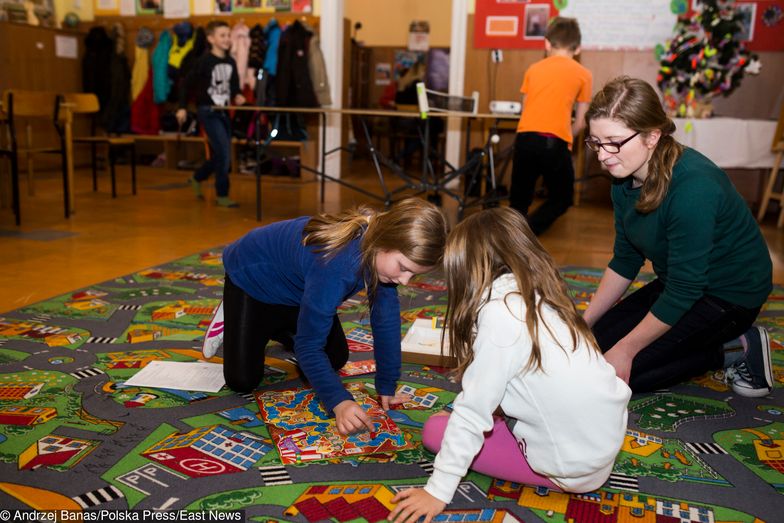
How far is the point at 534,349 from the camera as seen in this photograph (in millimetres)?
1223

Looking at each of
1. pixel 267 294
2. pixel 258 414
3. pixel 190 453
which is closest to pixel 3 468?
pixel 190 453

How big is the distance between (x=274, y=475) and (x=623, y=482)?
774 millimetres

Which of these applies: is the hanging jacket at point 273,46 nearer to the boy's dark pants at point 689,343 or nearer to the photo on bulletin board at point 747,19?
the photo on bulletin board at point 747,19

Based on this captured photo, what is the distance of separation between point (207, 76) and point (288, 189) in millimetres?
1469

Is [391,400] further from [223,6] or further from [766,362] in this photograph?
[223,6]

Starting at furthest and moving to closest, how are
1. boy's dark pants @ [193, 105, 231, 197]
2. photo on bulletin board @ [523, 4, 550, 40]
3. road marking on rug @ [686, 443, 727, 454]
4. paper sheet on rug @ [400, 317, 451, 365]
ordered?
photo on bulletin board @ [523, 4, 550, 40], boy's dark pants @ [193, 105, 231, 197], paper sheet on rug @ [400, 317, 451, 365], road marking on rug @ [686, 443, 727, 454]

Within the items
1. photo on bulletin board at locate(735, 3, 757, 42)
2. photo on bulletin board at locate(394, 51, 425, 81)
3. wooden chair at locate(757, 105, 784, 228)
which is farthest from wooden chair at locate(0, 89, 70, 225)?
photo on bulletin board at locate(394, 51, 425, 81)

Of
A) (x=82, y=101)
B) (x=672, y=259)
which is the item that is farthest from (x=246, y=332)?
(x=82, y=101)

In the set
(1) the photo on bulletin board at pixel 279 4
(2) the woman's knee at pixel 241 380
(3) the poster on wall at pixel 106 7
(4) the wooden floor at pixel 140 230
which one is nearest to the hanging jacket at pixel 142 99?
(3) the poster on wall at pixel 106 7

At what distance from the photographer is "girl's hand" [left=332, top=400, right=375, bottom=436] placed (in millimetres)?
1491

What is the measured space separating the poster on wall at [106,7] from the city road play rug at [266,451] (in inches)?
251

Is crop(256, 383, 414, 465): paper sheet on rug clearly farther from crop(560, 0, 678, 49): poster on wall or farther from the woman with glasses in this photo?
crop(560, 0, 678, 49): poster on wall

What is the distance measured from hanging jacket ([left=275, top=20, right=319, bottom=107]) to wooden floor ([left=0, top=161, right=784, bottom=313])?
2.95 ft

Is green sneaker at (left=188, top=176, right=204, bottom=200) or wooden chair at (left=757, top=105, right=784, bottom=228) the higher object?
wooden chair at (left=757, top=105, right=784, bottom=228)
